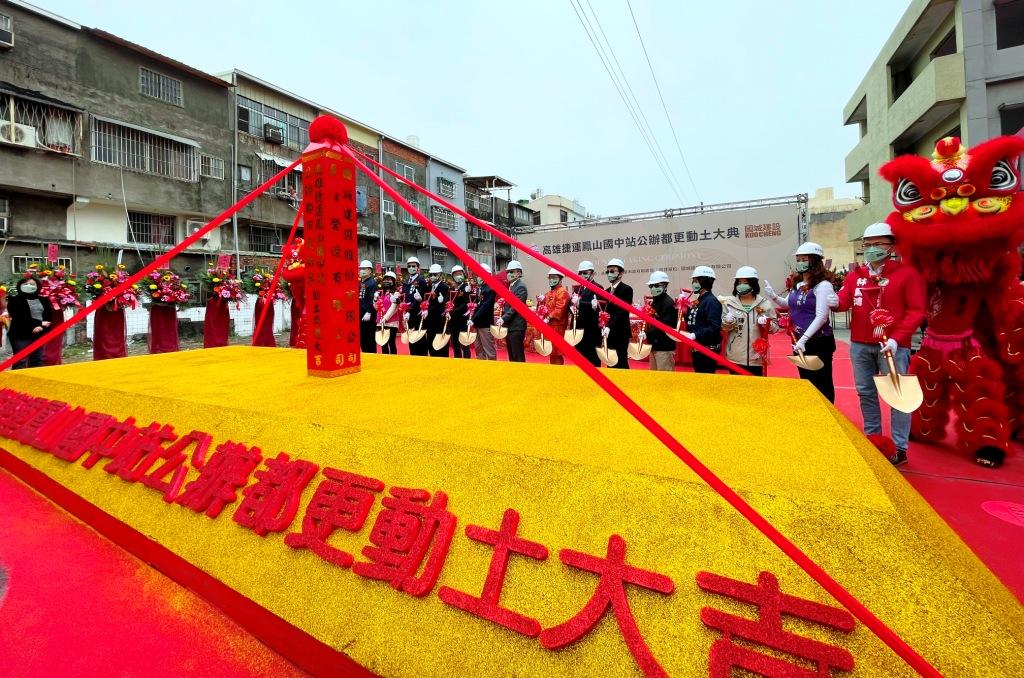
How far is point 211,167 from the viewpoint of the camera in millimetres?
15359

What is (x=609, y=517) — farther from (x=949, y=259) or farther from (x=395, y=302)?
(x=395, y=302)

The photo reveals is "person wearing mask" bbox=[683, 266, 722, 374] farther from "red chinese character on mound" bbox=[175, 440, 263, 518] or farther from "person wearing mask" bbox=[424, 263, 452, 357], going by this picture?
"person wearing mask" bbox=[424, 263, 452, 357]

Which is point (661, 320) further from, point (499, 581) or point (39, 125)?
point (39, 125)

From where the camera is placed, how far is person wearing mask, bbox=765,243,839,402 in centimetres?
366

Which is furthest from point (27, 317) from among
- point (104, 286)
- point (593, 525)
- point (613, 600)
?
point (613, 600)

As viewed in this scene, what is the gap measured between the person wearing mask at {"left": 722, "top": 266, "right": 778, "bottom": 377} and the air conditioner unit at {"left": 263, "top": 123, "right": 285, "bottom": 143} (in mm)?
17775

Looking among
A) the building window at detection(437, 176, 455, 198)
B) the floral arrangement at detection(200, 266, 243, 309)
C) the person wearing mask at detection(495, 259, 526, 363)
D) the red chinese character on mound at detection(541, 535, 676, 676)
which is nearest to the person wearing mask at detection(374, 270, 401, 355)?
the person wearing mask at detection(495, 259, 526, 363)

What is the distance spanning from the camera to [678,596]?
109 centimetres

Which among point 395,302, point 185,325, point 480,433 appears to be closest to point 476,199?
point 185,325

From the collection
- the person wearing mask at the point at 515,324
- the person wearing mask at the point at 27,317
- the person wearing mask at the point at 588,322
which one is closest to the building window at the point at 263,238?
the person wearing mask at the point at 27,317

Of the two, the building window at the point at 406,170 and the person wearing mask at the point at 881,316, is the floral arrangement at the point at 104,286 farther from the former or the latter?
the building window at the point at 406,170

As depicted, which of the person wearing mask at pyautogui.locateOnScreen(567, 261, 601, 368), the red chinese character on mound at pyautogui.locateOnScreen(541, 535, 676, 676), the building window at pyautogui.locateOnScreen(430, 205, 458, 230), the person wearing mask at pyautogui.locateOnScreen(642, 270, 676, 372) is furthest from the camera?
the building window at pyautogui.locateOnScreen(430, 205, 458, 230)

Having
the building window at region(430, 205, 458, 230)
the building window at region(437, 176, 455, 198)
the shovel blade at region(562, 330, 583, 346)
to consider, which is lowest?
the shovel blade at region(562, 330, 583, 346)

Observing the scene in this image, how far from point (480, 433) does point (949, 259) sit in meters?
3.49
